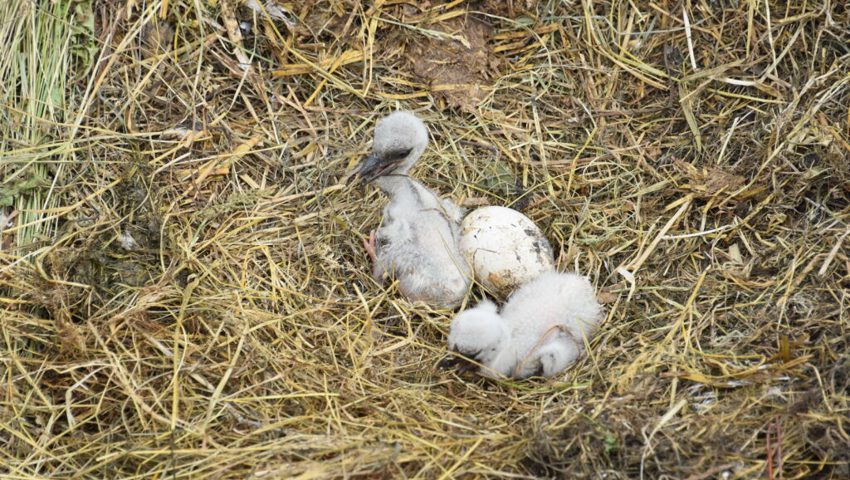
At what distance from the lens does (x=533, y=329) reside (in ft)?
11.3

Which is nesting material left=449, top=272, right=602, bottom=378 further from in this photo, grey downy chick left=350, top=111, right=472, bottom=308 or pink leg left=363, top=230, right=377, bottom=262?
pink leg left=363, top=230, right=377, bottom=262

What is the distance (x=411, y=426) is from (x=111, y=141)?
192 cm

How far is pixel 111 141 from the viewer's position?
3.92 m

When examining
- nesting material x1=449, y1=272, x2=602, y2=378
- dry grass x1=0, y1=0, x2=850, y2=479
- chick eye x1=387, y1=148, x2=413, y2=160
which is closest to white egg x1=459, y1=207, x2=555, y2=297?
nesting material x1=449, y1=272, x2=602, y2=378

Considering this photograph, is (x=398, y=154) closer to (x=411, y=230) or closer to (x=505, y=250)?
(x=411, y=230)

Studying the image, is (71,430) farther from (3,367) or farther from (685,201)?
(685,201)

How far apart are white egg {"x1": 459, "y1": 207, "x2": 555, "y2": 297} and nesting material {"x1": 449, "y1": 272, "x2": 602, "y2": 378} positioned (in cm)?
7

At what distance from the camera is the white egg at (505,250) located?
3.59 metres

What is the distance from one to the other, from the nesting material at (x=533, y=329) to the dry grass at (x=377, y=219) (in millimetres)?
88

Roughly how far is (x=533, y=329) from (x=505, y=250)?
0.35m

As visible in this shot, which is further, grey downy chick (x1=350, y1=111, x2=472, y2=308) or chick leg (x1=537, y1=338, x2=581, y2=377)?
grey downy chick (x1=350, y1=111, x2=472, y2=308)

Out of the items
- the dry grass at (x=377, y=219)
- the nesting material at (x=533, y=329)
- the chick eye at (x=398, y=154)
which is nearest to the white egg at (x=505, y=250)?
the nesting material at (x=533, y=329)

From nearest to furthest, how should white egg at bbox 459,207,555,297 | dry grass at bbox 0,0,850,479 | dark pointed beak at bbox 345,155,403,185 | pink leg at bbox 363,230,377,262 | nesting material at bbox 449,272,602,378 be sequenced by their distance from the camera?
dry grass at bbox 0,0,850,479 → nesting material at bbox 449,272,602,378 → white egg at bbox 459,207,555,297 → dark pointed beak at bbox 345,155,403,185 → pink leg at bbox 363,230,377,262

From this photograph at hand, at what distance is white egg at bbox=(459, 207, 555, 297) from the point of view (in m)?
3.59
